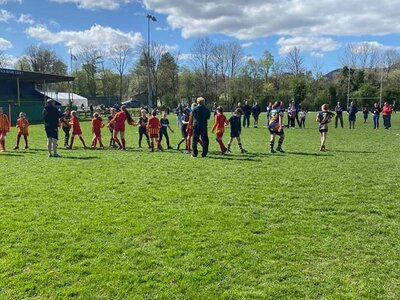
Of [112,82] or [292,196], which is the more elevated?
[112,82]

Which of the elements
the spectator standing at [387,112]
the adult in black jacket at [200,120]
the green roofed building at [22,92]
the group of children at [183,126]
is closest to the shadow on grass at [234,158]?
the group of children at [183,126]

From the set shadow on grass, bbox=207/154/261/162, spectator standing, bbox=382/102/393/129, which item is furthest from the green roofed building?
spectator standing, bbox=382/102/393/129

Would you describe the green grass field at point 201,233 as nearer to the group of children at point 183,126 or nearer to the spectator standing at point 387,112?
the group of children at point 183,126

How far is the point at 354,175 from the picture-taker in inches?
356

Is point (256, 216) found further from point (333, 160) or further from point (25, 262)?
point (333, 160)

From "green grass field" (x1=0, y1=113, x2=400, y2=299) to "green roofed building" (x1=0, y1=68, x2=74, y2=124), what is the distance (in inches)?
1198

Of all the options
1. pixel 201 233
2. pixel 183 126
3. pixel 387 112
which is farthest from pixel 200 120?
pixel 387 112

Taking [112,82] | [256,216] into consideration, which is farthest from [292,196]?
[112,82]

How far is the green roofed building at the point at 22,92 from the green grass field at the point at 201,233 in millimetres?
30430

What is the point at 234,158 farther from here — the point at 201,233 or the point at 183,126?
the point at 201,233

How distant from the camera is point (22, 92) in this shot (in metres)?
49.8

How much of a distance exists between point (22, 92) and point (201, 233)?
168 ft

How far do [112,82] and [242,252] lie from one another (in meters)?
98.5

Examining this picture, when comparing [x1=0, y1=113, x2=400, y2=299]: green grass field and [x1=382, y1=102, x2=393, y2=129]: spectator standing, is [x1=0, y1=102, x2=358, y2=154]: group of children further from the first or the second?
[x1=382, y1=102, x2=393, y2=129]: spectator standing
